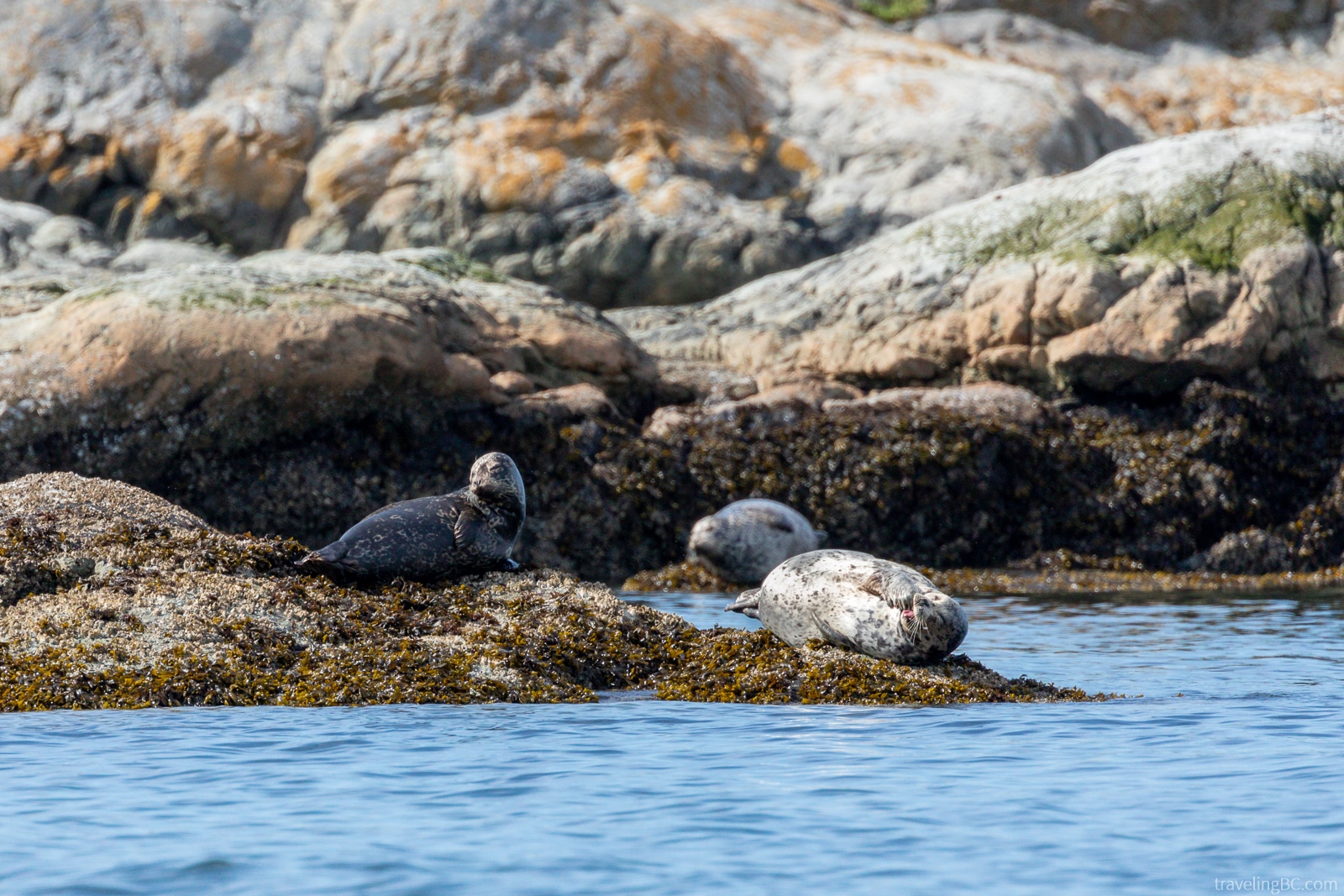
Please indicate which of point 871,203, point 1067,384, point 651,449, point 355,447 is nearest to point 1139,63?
point 871,203

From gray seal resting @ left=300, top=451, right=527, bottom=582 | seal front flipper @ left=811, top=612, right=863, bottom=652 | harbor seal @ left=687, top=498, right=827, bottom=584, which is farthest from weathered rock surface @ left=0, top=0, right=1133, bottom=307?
seal front flipper @ left=811, top=612, right=863, bottom=652

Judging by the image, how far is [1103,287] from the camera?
41.3ft

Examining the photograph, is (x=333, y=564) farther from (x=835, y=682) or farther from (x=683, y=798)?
(x=683, y=798)

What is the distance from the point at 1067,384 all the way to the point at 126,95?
42.6ft

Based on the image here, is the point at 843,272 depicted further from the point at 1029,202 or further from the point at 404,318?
the point at 404,318

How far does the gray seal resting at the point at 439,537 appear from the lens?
711 cm

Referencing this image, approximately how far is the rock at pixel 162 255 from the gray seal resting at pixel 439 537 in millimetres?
10039

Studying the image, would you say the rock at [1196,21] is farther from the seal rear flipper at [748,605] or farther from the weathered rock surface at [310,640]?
the weathered rock surface at [310,640]

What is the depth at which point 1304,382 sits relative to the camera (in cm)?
1256

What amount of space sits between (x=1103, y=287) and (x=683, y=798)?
921 cm

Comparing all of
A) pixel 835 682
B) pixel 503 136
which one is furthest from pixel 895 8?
pixel 835 682

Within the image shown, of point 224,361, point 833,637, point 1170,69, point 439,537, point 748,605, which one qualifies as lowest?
point 833,637

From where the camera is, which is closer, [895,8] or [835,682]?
[835,682]

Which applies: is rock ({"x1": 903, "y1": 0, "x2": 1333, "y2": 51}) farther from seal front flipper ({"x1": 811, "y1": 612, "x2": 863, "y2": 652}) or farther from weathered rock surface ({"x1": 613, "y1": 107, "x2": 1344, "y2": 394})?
seal front flipper ({"x1": 811, "y1": 612, "x2": 863, "y2": 652})
